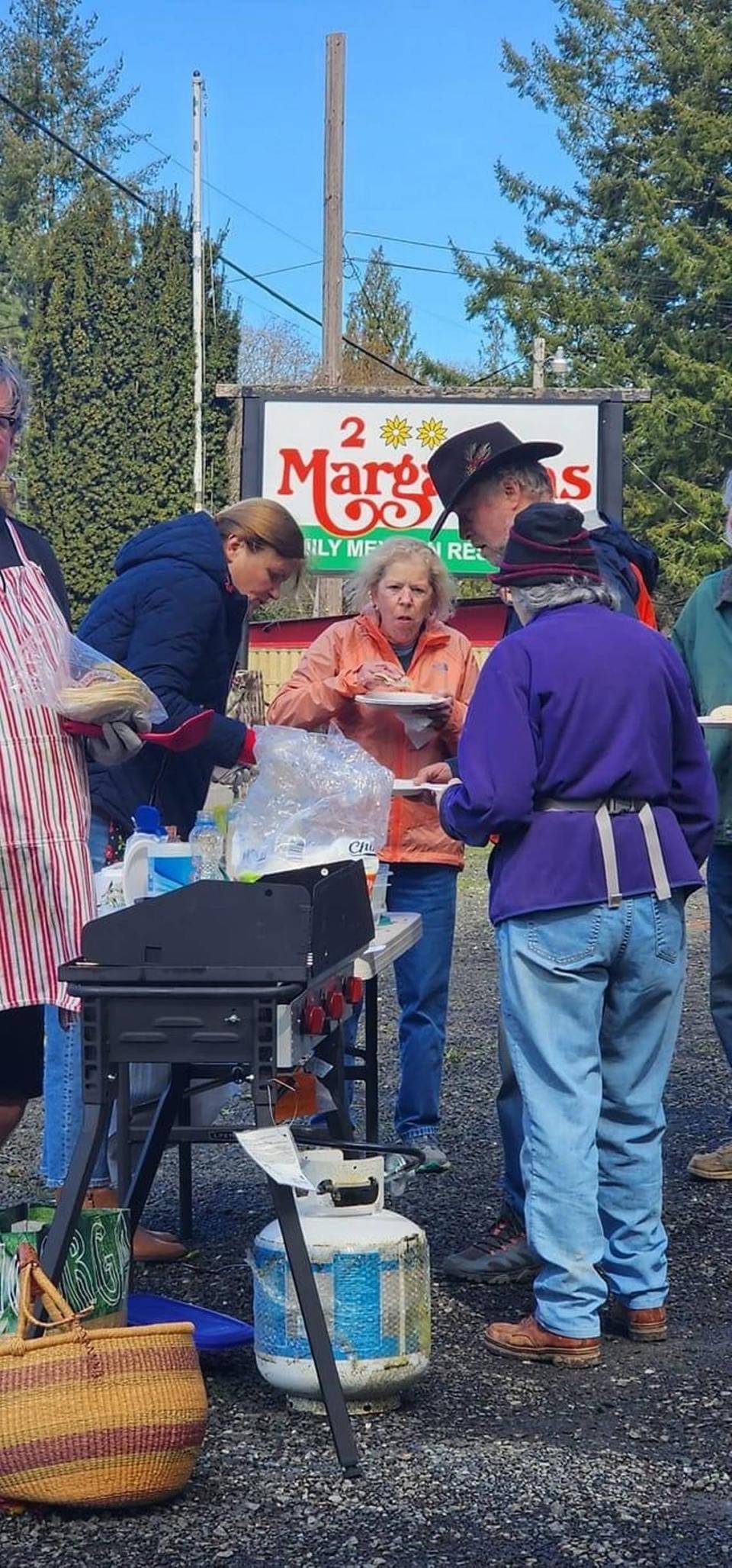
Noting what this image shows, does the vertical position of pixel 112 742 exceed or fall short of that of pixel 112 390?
it falls short

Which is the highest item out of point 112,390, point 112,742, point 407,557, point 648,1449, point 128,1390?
point 112,390

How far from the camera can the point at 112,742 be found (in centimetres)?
379

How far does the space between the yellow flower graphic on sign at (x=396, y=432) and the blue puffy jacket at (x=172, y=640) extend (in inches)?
339

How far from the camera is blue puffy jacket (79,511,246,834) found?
184 inches

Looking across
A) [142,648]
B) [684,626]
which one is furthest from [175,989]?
[684,626]

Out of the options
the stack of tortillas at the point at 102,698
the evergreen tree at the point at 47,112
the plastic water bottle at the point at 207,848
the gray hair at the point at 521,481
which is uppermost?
the evergreen tree at the point at 47,112

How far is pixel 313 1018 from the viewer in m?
3.76

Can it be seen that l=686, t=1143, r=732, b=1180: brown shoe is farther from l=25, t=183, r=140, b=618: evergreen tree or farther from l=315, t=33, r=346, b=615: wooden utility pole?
l=25, t=183, r=140, b=618: evergreen tree

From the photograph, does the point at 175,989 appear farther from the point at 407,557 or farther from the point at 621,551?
the point at 407,557

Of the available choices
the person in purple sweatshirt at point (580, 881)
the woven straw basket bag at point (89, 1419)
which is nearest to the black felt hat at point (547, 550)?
the person in purple sweatshirt at point (580, 881)

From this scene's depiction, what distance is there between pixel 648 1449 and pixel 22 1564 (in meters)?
1.21

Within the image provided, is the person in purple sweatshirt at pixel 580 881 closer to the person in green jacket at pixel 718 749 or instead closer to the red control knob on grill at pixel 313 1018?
the red control knob on grill at pixel 313 1018

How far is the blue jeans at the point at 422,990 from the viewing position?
5566 mm

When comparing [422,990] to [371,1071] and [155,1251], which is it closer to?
[371,1071]
